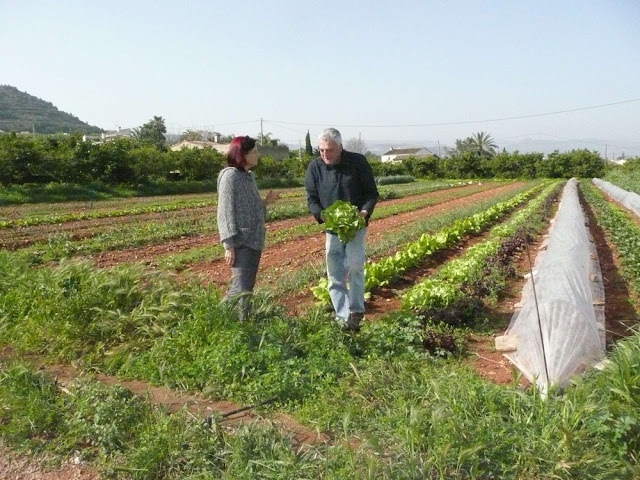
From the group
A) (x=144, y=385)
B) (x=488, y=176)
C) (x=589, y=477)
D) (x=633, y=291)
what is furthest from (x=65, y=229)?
(x=488, y=176)

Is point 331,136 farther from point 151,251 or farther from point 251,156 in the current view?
point 151,251

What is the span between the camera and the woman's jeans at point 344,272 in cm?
467

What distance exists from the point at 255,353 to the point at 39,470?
148 centimetres

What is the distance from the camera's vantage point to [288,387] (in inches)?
137

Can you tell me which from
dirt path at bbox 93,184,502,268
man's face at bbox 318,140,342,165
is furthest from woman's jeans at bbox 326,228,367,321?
dirt path at bbox 93,184,502,268

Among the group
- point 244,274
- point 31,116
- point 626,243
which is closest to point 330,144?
point 244,274

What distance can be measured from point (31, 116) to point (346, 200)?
16832cm

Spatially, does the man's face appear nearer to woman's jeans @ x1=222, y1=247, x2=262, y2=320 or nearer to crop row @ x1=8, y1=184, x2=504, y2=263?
woman's jeans @ x1=222, y1=247, x2=262, y2=320

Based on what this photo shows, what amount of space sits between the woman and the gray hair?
1.96 feet

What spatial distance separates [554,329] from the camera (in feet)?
12.3

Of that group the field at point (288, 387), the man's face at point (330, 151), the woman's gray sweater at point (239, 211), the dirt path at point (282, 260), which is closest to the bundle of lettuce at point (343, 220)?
the man's face at point (330, 151)

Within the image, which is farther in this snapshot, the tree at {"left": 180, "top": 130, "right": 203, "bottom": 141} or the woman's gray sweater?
the tree at {"left": 180, "top": 130, "right": 203, "bottom": 141}

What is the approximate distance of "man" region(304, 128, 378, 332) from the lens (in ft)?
15.2

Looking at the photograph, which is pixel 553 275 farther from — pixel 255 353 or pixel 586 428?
pixel 255 353
